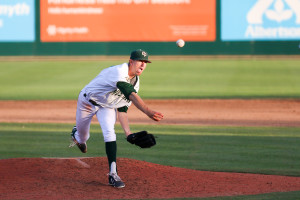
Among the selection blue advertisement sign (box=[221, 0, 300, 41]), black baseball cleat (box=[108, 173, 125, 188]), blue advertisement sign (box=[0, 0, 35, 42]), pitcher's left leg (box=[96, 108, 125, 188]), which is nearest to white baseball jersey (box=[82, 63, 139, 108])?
pitcher's left leg (box=[96, 108, 125, 188])

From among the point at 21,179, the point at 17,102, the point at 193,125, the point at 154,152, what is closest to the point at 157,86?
the point at 17,102

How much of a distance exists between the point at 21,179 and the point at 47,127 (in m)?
5.14

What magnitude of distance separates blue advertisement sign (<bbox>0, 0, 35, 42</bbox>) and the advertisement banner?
1.50 ft

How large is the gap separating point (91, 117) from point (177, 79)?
13.5 metres

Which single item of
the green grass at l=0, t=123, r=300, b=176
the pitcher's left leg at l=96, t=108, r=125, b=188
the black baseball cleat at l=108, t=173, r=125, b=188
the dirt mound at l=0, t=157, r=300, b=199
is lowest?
the green grass at l=0, t=123, r=300, b=176

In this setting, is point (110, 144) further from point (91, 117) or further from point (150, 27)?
point (150, 27)

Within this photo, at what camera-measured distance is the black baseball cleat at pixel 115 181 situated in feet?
20.8

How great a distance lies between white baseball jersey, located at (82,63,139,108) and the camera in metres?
6.38

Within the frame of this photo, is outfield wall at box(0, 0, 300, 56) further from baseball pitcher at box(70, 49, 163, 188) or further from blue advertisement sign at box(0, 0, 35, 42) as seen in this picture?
baseball pitcher at box(70, 49, 163, 188)

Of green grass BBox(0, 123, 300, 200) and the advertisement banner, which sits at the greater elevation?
the advertisement banner

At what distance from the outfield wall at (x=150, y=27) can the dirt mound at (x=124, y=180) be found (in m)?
16.2

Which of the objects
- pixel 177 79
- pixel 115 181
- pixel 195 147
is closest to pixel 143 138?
pixel 115 181

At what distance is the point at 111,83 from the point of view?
6.41 metres

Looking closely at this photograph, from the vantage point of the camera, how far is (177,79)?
2027 cm
